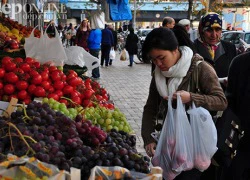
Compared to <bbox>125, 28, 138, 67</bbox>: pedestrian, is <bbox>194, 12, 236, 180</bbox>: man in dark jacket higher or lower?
higher

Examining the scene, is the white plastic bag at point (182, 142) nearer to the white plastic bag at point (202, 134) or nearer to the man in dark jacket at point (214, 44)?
the white plastic bag at point (202, 134)

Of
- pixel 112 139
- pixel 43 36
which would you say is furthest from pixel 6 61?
pixel 112 139

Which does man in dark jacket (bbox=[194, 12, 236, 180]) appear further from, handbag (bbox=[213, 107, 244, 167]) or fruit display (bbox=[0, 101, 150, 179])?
fruit display (bbox=[0, 101, 150, 179])

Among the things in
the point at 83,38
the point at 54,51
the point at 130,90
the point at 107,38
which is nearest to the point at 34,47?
the point at 54,51

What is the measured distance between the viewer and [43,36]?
15.0 feet

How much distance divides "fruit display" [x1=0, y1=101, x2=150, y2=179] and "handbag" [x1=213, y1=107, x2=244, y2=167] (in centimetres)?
75

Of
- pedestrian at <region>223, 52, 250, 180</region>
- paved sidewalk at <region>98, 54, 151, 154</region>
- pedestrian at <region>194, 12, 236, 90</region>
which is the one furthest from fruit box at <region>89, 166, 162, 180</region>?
paved sidewalk at <region>98, 54, 151, 154</region>

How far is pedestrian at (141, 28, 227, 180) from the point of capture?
2625mm

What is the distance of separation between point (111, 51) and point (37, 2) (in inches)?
165

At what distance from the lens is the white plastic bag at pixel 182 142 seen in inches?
101

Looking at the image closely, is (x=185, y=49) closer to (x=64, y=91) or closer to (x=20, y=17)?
(x=64, y=91)

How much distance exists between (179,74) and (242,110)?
0.76 meters

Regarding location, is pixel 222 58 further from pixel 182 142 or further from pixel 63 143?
pixel 63 143

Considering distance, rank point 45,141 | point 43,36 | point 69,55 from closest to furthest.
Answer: point 45,141
point 43,36
point 69,55
